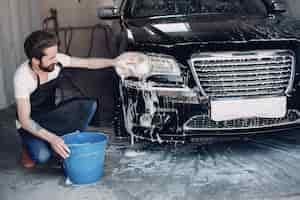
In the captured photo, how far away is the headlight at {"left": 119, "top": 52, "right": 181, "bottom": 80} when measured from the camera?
3.34 meters

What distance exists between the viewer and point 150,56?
3406 millimetres

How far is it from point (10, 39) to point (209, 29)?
124 inches

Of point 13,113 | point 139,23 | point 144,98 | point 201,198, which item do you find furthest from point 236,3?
point 13,113

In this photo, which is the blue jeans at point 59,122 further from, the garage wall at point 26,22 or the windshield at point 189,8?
the garage wall at point 26,22

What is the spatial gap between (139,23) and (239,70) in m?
1.08

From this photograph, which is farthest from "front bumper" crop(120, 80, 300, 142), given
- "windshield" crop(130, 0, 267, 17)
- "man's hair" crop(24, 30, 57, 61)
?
"windshield" crop(130, 0, 267, 17)

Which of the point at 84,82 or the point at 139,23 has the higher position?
the point at 139,23

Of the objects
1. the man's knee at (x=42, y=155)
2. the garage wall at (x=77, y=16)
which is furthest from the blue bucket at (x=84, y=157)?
the garage wall at (x=77, y=16)

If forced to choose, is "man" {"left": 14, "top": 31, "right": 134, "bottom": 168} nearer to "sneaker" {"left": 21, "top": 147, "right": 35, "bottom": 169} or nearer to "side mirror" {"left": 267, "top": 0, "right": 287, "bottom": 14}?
"sneaker" {"left": 21, "top": 147, "right": 35, "bottom": 169}

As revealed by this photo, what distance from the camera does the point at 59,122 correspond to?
141 inches

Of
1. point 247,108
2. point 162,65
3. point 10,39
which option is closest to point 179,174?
point 247,108

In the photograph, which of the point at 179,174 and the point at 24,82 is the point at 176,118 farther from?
the point at 24,82

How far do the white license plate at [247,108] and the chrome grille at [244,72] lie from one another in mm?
78

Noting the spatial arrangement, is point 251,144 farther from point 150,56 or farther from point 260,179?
point 150,56
